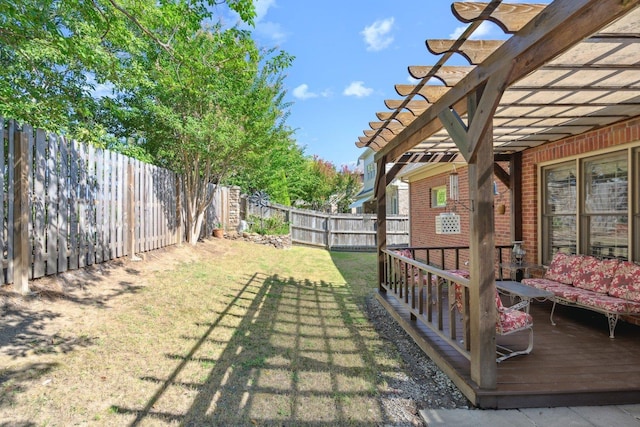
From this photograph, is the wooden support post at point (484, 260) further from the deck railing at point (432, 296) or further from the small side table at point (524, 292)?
the small side table at point (524, 292)

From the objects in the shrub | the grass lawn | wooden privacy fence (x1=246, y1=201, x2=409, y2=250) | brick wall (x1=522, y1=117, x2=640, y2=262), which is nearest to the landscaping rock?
the shrub

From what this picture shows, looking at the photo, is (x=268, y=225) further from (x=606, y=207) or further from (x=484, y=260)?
(x=484, y=260)

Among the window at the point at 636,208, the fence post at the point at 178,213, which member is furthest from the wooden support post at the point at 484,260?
the fence post at the point at 178,213

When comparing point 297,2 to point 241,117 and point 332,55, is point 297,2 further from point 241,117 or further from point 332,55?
point 332,55

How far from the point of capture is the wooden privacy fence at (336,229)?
14531mm

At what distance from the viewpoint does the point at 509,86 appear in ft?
8.87

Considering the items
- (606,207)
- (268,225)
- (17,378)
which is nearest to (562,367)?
(606,207)

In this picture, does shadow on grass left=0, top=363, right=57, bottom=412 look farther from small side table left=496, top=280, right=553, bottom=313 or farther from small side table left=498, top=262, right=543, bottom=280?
small side table left=498, top=262, right=543, bottom=280

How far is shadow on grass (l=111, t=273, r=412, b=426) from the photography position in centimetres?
271

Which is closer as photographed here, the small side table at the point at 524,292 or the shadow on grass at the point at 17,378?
the shadow on grass at the point at 17,378

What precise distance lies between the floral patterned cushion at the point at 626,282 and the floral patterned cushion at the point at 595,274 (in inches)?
2.8

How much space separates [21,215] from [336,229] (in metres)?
11.8

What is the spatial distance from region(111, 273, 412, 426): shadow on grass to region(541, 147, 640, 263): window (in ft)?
10.8

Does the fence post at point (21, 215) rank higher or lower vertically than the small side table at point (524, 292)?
higher
